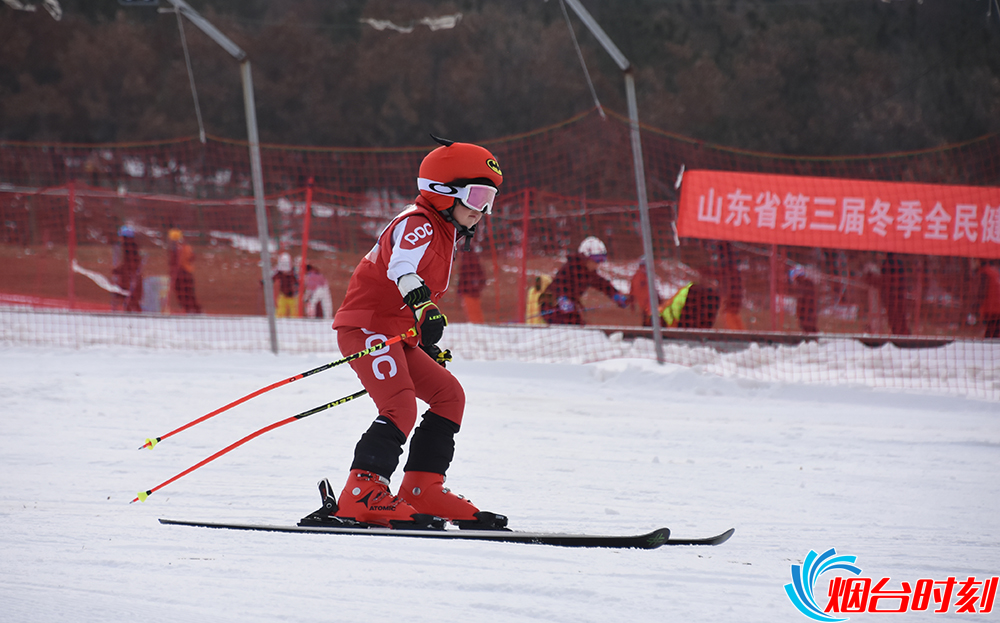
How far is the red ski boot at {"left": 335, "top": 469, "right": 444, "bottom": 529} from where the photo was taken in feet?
10.9

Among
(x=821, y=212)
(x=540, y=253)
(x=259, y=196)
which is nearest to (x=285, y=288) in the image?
(x=540, y=253)

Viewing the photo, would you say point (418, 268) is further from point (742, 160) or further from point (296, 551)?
point (742, 160)

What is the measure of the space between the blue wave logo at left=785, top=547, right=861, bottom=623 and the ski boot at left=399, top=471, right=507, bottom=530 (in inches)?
44.7

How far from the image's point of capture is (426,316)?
125 inches

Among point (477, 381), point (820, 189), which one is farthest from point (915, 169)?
point (477, 381)

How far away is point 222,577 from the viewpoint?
9.35ft

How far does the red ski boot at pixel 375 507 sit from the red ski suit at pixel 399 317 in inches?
9.8

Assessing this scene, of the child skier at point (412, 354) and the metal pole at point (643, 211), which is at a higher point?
the metal pole at point (643, 211)

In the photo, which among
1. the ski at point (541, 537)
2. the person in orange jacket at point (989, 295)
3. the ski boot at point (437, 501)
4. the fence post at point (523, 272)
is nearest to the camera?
the ski at point (541, 537)

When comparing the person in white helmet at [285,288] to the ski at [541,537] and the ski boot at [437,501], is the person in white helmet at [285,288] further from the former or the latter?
the ski at [541,537]

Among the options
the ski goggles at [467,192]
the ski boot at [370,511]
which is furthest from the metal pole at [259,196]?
the ski boot at [370,511]

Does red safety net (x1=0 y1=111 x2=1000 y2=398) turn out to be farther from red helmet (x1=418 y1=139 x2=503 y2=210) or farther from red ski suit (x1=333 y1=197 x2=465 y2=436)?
red ski suit (x1=333 y1=197 x2=465 y2=436)

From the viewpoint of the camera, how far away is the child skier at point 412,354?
11.0 feet

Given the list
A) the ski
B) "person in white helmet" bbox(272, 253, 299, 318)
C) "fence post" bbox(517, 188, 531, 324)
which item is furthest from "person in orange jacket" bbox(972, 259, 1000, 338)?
"person in white helmet" bbox(272, 253, 299, 318)
